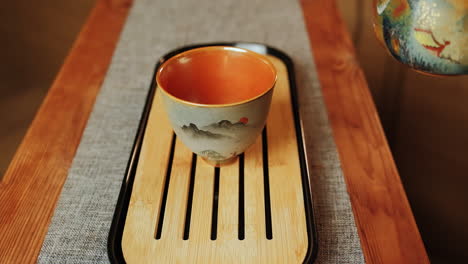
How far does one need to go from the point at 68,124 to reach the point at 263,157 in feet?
0.81

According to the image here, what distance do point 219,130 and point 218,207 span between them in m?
0.07

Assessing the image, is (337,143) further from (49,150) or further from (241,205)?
(49,150)

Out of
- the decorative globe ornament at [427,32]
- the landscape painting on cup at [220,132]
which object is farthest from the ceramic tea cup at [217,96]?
the decorative globe ornament at [427,32]

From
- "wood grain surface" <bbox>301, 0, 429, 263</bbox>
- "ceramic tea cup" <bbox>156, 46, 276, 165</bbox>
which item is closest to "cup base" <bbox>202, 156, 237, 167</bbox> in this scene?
"ceramic tea cup" <bbox>156, 46, 276, 165</bbox>

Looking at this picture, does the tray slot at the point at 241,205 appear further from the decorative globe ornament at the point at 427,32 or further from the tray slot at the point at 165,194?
the decorative globe ornament at the point at 427,32

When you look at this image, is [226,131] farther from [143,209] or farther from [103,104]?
[103,104]

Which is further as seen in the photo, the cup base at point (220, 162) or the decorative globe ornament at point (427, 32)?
the cup base at point (220, 162)

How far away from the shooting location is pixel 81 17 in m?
1.41

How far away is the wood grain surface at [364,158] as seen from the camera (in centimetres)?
38

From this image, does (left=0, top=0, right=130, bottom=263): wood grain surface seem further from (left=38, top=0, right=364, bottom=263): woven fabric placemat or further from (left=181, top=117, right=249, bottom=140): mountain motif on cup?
(left=181, top=117, right=249, bottom=140): mountain motif on cup

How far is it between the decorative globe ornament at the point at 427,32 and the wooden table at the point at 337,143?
0.45 ft

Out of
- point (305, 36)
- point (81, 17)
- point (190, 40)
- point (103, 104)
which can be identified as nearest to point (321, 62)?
point (305, 36)

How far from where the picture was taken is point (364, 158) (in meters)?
0.47

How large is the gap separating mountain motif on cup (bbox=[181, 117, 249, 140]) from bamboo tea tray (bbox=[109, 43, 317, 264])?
0.20 feet
